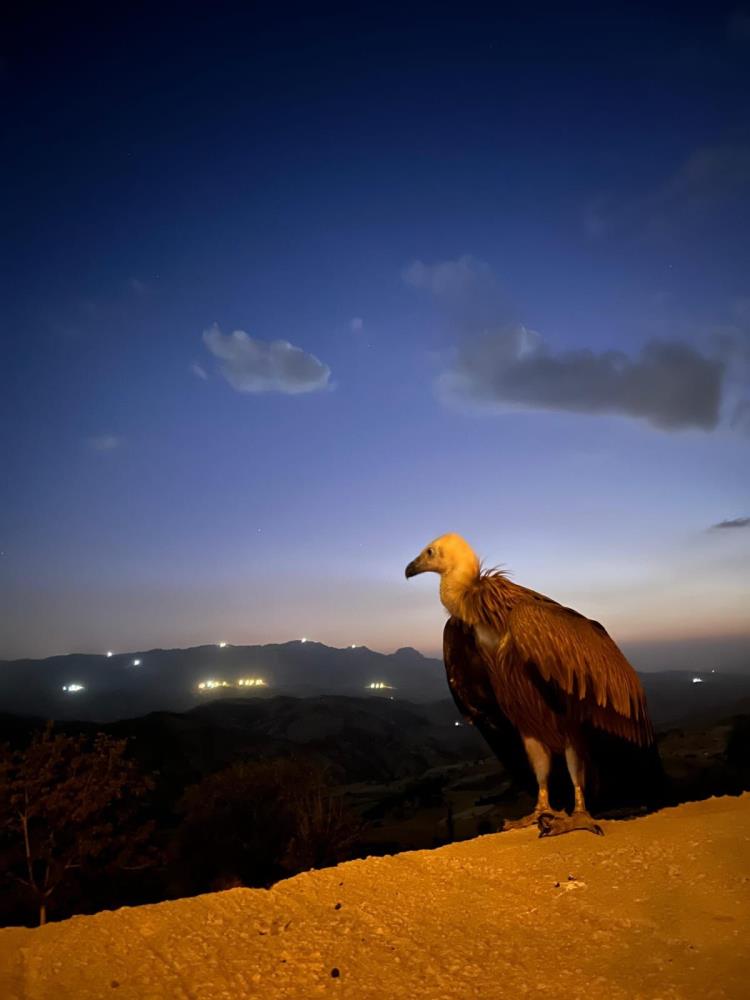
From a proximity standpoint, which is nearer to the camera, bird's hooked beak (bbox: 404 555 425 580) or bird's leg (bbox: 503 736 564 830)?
bird's leg (bbox: 503 736 564 830)

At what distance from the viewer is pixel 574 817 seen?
6.31 metres

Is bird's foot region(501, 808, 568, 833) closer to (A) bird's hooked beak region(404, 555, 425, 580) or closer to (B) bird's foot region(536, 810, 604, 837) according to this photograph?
(B) bird's foot region(536, 810, 604, 837)

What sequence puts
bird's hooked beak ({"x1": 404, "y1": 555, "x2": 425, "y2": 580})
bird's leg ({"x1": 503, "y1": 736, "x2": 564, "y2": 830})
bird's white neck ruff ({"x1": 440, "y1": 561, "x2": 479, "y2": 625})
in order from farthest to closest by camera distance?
bird's hooked beak ({"x1": 404, "y1": 555, "x2": 425, "y2": 580}) < bird's white neck ruff ({"x1": 440, "y1": 561, "x2": 479, "y2": 625}) < bird's leg ({"x1": 503, "y1": 736, "x2": 564, "y2": 830})

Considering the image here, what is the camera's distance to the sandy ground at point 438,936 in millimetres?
3057

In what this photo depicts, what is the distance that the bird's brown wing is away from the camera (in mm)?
6074

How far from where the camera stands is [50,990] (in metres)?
3.08

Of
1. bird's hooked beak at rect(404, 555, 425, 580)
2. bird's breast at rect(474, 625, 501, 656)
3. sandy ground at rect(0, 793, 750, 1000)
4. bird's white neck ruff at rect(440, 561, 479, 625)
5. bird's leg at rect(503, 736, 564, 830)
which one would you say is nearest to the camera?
sandy ground at rect(0, 793, 750, 1000)

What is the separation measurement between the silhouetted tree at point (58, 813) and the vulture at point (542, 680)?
17.6 metres

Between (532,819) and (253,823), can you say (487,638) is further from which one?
(253,823)

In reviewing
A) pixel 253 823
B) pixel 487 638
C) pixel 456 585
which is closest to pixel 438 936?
pixel 487 638

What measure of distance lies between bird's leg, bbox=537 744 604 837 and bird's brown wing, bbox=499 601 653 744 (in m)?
0.50

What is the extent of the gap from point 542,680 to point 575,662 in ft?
1.28

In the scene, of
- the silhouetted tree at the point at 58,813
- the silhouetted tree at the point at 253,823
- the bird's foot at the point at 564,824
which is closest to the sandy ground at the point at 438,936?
the bird's foot at the point at 564,824

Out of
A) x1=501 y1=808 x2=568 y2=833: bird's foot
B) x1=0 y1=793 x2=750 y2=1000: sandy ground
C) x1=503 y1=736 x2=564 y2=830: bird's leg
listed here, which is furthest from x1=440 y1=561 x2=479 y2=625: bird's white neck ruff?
x1=0 y1=793 x2=750 y2=1000: sandy ground
